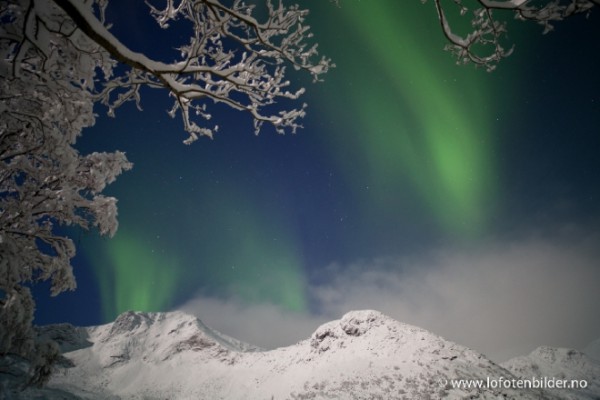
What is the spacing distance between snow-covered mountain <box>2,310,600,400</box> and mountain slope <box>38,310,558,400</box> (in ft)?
0.36

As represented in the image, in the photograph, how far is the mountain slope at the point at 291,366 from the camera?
26.0 m

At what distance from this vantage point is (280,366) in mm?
39562

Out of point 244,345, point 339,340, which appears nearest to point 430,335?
point 339,340

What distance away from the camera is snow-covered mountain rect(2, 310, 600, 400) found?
25344 mm

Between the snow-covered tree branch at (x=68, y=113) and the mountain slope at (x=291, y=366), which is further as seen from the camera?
the mountain slope at (x=291, y=366)

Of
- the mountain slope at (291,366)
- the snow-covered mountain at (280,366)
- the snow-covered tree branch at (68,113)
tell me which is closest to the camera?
the snow-covered tree branch at (68,113)

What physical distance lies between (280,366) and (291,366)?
232 centimetres

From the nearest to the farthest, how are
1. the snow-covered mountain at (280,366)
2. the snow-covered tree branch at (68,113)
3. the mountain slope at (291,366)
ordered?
the snow-covered tree branch at (68,113) < the snow-covered mountain at (280,366) < the mountain slope at (291,366)

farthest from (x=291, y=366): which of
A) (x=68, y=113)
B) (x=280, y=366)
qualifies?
(x=68, y=113)

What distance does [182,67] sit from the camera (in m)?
3.43

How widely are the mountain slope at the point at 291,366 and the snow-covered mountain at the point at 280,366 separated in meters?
0.11

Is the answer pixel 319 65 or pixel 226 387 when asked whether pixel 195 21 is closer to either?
pixel 319 65

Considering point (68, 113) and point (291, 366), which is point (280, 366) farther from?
point (68, 113)

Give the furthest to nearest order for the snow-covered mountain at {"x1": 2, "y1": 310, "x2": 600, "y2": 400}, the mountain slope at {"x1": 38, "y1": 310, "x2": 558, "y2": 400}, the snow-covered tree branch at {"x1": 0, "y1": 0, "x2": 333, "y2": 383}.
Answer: the mountain slope at {"x1": 38, "y1": 310, "x2": 558, "y2": 400} → the snow-covered mountain at {"x1": 2, "y1": 310, "x2": 600, "y2": 400} → the snow-covered tree branch at {"x1": 0, "y1": 0, "x2": 333, "y2": 383}
